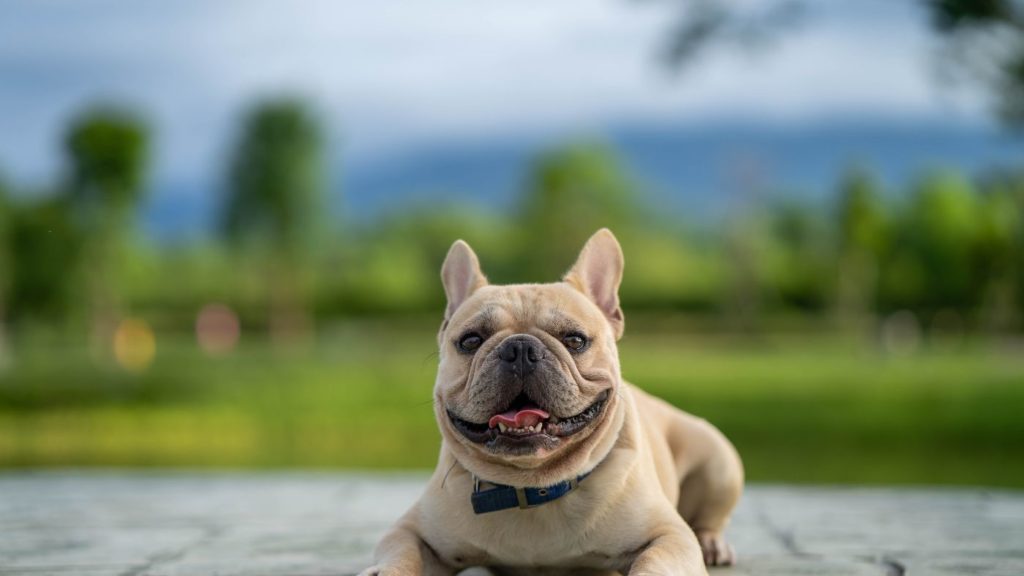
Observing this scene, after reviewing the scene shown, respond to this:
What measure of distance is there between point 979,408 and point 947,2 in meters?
8.05

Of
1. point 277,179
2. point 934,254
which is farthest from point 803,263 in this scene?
point 277,179

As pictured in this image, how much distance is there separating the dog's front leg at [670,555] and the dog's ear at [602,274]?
695 mm

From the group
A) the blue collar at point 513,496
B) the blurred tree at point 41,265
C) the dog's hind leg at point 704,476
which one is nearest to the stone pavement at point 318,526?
the dog's hind leg at point 704,476

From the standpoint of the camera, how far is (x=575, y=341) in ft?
11.6

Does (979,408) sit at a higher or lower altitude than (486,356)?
lower

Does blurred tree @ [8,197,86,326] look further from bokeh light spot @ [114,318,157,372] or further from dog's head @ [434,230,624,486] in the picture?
dog's head @ [434,230,624,486]

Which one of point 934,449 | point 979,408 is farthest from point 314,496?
point 979,408

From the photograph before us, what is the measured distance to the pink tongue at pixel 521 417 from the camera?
11.0 ft

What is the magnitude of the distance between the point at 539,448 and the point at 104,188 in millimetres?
41633

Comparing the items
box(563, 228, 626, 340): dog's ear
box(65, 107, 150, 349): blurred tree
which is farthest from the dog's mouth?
box(65, 107, 150, 349): blurred tree

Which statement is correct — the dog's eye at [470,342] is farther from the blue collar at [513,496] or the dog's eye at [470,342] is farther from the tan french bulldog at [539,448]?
the blue collar at [513,496]

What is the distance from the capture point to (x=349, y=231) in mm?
63969

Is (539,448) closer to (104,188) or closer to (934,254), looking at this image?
(104,188)

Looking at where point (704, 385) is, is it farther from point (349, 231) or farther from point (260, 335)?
point (349, 231)
